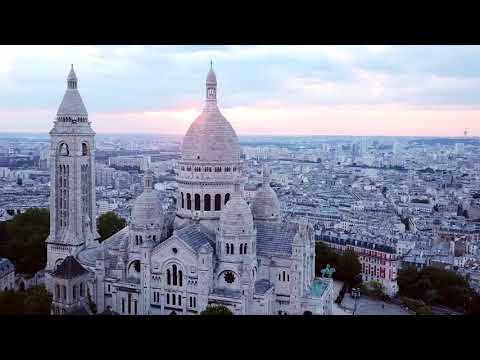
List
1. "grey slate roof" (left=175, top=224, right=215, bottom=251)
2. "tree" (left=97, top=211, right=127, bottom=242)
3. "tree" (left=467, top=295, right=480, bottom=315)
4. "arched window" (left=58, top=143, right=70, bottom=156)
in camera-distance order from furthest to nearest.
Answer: "tree" (left=97, top=211, right=127, bottom=242), "arched window" (left=58, top=143, right=70, bottom=156), "tree" (left=467, top=295, right=480, bottom=315), "grey slate roof" (left=175, top=224, right=215, bottom=251)

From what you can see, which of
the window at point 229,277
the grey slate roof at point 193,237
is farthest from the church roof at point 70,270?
the window at point 229,277

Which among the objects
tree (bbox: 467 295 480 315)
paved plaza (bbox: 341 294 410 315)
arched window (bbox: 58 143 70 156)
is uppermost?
arched window (bbox: 58 143 70 156)

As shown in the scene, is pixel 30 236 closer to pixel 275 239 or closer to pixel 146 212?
pixel 146 212

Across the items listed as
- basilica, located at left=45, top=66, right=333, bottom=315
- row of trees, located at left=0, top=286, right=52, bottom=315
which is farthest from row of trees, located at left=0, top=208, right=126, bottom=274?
row of trees, located at left=0, top=286, right=52, bottom=315

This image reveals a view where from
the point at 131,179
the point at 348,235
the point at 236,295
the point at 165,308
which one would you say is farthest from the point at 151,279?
the point at 131,179

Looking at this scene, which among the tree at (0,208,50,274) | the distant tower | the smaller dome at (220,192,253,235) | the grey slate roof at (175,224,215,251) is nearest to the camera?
the smaller dome at (220,192,253,235)

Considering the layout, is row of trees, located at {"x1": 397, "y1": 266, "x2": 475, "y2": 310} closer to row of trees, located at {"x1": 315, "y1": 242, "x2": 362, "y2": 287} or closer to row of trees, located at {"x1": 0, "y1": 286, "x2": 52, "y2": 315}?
row of trees, located at {"x1": 315, "y1": 242, "x2": 362, "y2": 287}

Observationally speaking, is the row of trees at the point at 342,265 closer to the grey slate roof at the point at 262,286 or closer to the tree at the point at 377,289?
the tree at the point at 377,289
